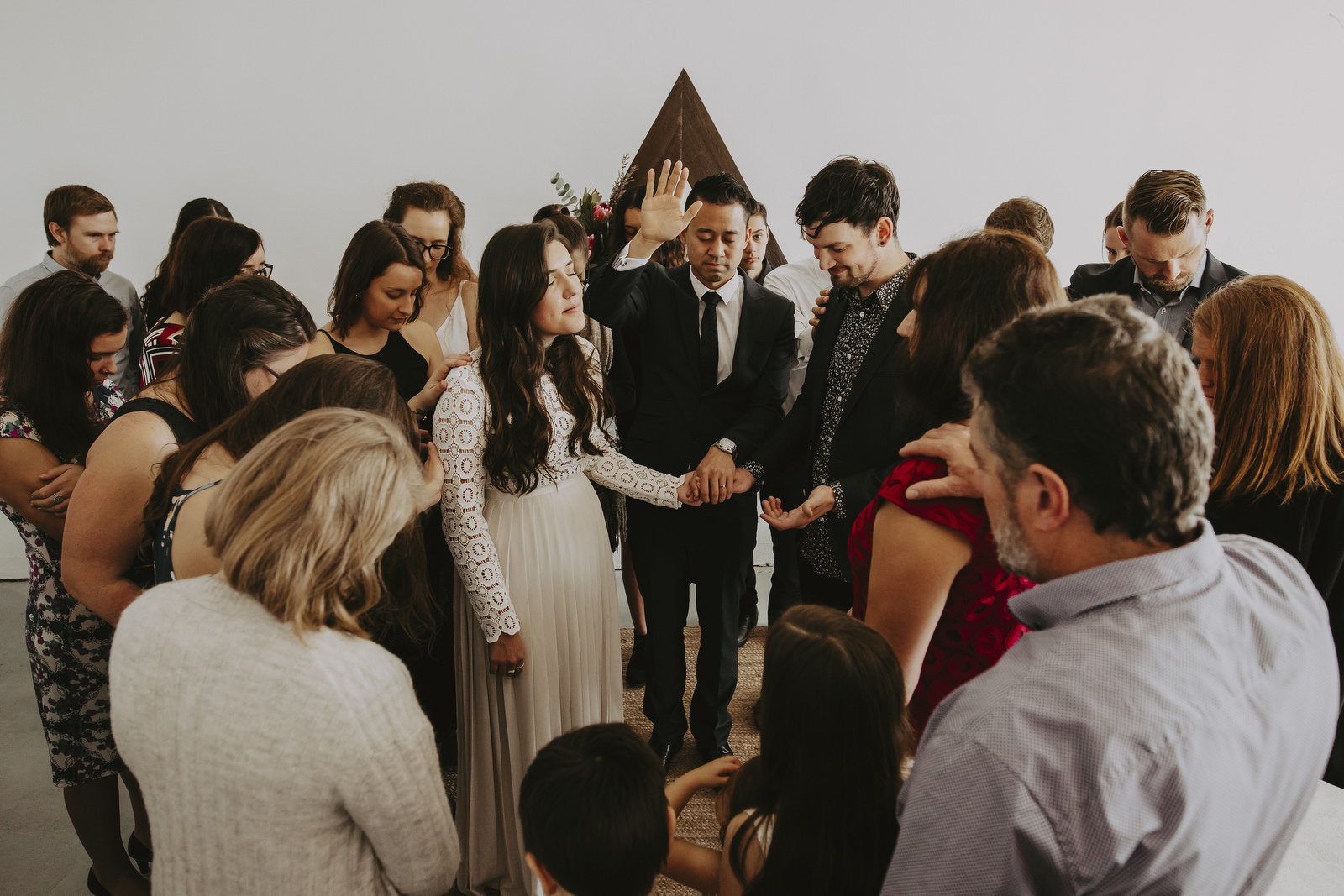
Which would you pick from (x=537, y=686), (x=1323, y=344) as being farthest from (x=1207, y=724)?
(x=537, y=686)

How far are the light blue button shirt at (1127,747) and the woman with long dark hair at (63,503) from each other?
6.09 feet

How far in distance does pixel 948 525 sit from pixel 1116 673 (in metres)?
0.48

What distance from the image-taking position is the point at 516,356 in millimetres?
1824

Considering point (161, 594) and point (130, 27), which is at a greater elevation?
point (130, 27)

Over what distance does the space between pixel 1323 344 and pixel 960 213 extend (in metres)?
2.95

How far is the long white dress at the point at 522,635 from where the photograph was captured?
72.8 inches

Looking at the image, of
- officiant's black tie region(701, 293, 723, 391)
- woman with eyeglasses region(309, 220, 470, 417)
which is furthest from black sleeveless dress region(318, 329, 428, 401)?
officiant's black tie region(701, 293, 723, 391)

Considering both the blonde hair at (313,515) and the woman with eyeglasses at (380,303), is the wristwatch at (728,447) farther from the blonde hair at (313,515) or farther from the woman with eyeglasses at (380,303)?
the blonde hair at (313,515)

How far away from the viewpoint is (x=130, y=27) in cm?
379

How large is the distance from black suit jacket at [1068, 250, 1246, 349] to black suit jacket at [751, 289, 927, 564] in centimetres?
121

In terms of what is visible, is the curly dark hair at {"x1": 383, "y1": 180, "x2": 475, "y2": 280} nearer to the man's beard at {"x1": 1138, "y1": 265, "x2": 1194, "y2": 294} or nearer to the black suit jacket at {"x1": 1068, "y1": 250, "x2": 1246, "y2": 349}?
the black suit jacket at {"x1": 1068, "y1": 250, "x2": 1246, "y2": 349}

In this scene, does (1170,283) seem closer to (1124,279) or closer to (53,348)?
(1124,279)

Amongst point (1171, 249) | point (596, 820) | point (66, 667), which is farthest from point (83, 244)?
point (1171, 249)

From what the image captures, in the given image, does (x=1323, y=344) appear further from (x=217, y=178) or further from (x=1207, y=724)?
(x=217, y=178)
